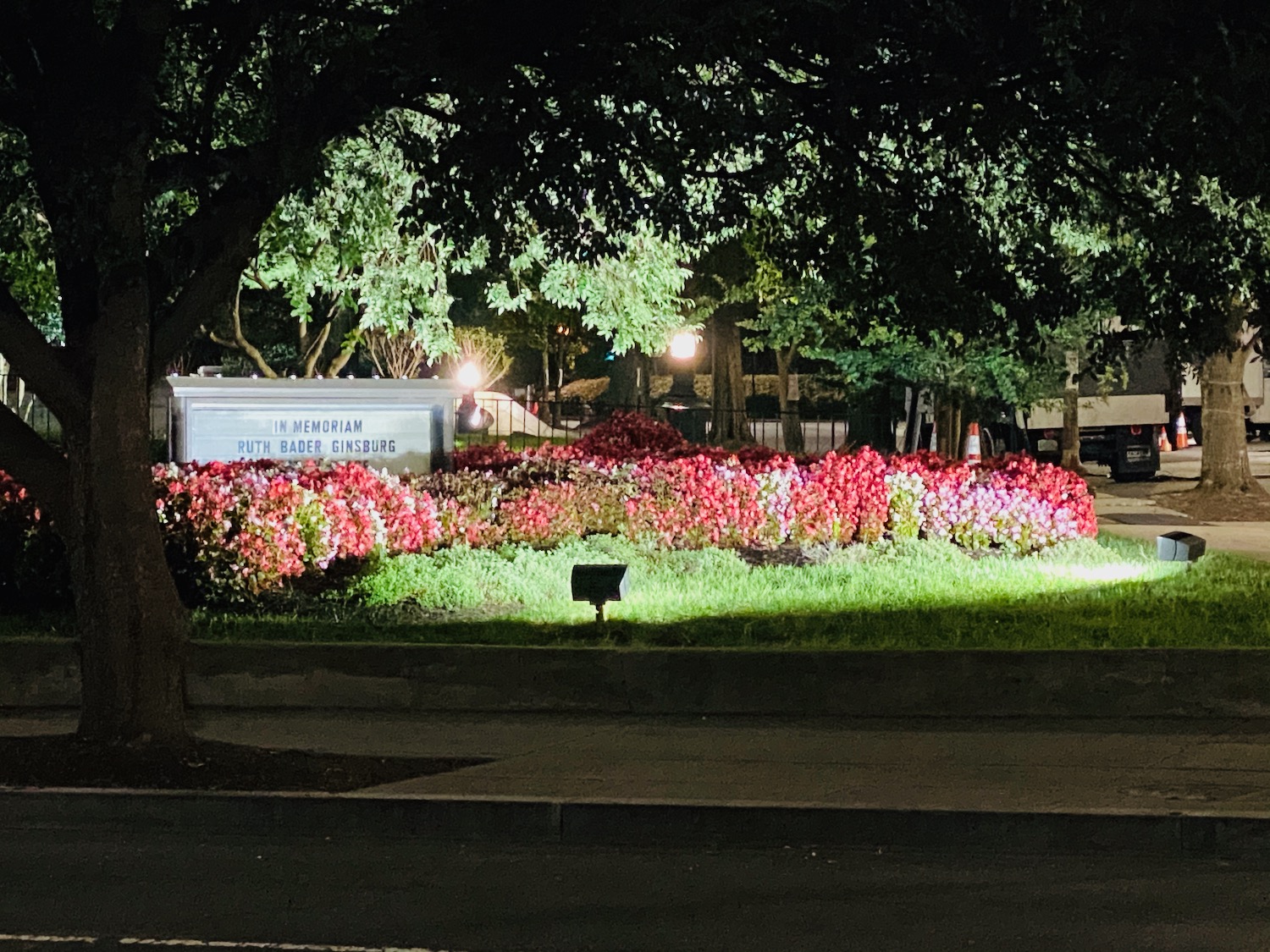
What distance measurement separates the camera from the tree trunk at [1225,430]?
77.2 ft

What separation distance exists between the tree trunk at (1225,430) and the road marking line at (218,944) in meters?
20.2

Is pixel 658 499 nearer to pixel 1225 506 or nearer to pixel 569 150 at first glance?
pixel 569 150

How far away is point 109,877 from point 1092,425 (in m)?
27.7

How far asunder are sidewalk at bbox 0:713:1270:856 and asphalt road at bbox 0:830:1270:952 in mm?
146

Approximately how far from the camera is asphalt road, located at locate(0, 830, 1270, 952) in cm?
585

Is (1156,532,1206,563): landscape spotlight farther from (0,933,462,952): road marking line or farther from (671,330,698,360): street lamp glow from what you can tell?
(671,330,698,360): street lamp glow

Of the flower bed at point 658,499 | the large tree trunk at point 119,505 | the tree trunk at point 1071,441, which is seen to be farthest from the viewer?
the tree trunk at point 1071,441

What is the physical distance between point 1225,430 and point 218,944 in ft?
68.2

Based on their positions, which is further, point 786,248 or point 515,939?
point 786,248

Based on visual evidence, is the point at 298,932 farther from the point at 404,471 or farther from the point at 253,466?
the point at 404,471

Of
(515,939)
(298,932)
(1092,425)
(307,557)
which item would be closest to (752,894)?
(515,939)

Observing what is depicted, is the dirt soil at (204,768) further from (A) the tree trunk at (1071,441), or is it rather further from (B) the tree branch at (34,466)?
(A) the tree trunk at (1071,441)

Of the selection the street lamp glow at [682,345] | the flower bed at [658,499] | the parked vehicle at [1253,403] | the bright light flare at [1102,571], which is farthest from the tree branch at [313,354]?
the parked vehicle at [1253,403]

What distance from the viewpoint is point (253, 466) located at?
1348 centimetres
